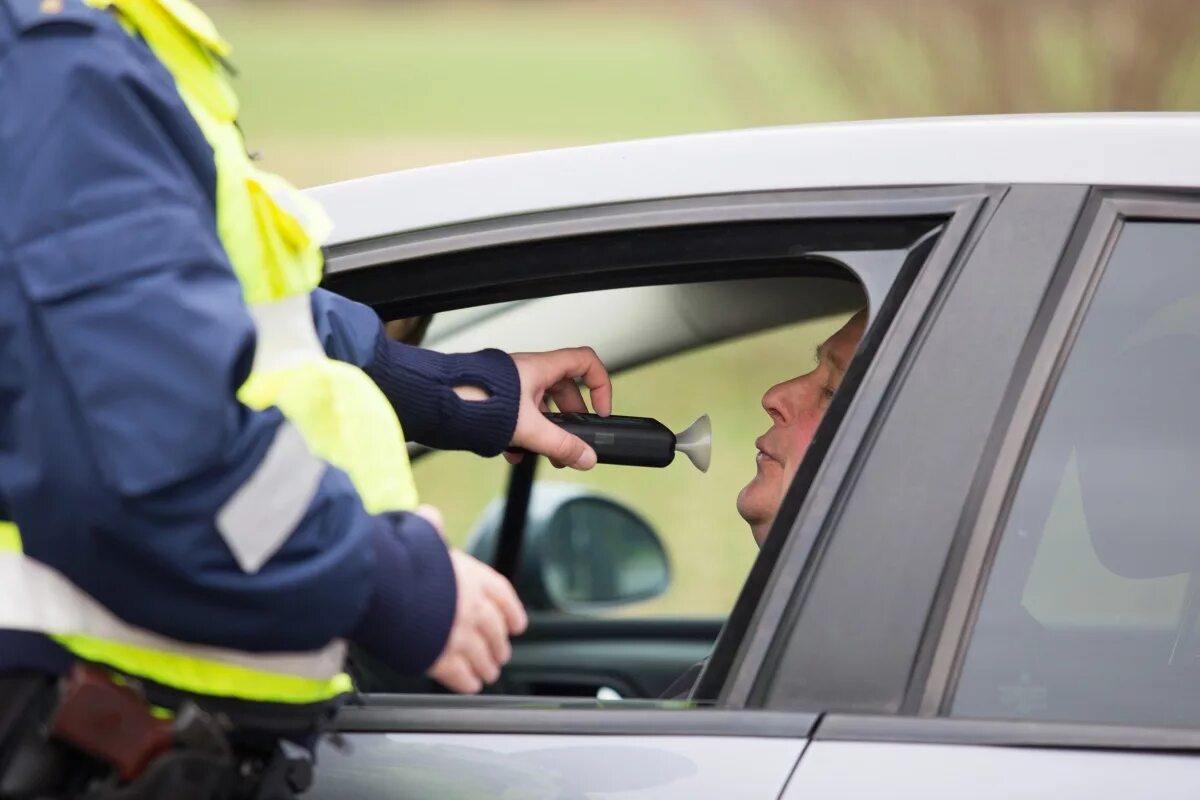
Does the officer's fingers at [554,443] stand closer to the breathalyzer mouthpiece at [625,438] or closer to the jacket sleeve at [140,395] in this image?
the breathalyzer mouthpiece at [625,438]

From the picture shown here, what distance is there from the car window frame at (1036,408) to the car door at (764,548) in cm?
10

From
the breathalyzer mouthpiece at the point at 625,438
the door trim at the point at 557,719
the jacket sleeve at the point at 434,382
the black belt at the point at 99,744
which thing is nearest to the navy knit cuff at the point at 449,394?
the jacket sleeve at the point at 434,382

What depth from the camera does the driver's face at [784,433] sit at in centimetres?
228

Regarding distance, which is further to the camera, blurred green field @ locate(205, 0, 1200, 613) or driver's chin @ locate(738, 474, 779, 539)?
blurred green field @ locate(205, 0, 1200, 613)

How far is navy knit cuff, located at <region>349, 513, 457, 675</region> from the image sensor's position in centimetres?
134

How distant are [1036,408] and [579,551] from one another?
1.96 metres

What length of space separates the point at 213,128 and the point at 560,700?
617 millimetres

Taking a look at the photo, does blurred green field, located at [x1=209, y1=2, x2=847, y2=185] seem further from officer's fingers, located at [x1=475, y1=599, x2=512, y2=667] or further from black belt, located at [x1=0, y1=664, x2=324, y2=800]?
black belt, located at [x1=0, y1=664, x2=324, y2=800]

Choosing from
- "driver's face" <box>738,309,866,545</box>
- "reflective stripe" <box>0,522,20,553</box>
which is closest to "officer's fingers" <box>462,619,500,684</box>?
"reflective stripe" <box>0,522,20,553</box>

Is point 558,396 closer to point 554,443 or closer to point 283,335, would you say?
point 554,443

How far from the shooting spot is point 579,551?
11.3ft

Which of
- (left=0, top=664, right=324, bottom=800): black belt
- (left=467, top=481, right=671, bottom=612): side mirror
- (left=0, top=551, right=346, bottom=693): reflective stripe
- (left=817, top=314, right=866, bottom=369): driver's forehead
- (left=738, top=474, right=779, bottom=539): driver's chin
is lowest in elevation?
(left=0, top=664, right=324, bottom=800): black belt

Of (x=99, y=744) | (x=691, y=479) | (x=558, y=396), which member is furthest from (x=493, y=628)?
(x=691, y=479)

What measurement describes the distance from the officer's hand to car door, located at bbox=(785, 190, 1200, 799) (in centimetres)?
61
